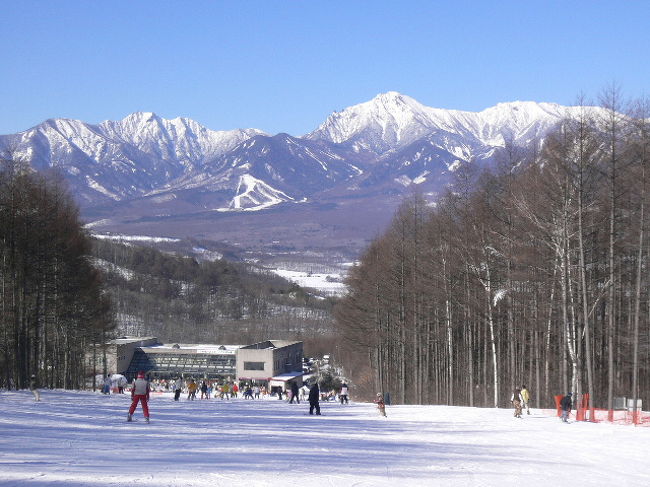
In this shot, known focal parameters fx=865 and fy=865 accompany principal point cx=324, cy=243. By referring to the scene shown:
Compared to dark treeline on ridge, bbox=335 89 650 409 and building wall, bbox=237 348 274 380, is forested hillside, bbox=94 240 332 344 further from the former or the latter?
dark treeline on ridge, bbox=335 89 650 409

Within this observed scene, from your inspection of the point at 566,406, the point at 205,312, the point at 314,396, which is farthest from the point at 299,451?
the point at 205,312

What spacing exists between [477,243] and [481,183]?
11.8ft

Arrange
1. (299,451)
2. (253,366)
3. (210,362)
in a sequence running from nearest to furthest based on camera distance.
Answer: (299,451) < (253,366) < (210,362)

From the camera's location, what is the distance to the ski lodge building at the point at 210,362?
107188mm

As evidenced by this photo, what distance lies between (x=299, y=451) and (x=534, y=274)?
22.5 m

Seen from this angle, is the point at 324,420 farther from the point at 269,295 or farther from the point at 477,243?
the point at 269,295

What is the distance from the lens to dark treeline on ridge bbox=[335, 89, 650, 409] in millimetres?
31875

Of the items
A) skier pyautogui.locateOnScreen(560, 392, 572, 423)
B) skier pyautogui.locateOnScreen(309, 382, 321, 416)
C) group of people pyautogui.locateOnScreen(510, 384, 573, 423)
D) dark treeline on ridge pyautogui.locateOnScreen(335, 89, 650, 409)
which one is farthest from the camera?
dark treeline on ridge pyautogui.locateOnScreen(335, 89, 650, 409)

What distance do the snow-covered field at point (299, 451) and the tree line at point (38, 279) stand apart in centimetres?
1125

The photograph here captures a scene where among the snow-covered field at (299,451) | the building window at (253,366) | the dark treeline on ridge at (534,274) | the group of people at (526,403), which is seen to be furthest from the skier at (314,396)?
the building window at (253,366)

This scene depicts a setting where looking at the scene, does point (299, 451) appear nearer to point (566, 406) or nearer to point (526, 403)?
point (566, 406)

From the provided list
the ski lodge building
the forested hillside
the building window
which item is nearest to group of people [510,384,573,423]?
the ski lodge building

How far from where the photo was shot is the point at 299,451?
18078 mm

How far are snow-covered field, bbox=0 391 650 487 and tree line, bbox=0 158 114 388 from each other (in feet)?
36.9
